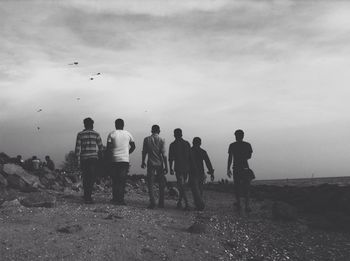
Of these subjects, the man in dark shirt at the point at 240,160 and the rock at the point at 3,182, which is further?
the rock at the point at 3,182

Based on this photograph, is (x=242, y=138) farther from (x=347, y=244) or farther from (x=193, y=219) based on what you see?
(x=347, y=244)

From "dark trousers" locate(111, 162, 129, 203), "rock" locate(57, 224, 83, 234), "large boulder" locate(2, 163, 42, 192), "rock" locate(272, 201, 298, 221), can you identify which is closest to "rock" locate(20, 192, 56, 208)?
"dark trousers" locate(111, 162, 129, 203)

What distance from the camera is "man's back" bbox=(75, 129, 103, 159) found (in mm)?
10664

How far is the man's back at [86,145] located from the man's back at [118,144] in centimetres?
42

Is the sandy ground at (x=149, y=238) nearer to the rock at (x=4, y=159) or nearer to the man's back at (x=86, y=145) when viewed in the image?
the man's back at (x=86, y=145)

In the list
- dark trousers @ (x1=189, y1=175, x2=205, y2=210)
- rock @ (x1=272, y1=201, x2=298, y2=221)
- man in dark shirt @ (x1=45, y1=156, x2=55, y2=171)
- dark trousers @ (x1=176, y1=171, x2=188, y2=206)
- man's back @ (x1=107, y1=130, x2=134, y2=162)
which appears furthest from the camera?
man in dark shirt @ (x1=45, y1=156, x2=55, y2=171)

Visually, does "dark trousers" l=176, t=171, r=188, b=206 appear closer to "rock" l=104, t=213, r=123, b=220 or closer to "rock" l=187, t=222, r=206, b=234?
"rock" l=104, t=213, r=123, b=220

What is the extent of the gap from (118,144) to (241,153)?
332 cm

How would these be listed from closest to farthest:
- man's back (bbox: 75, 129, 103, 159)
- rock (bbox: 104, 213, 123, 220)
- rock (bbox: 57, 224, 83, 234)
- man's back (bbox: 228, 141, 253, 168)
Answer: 1. rock (bbox: 57, 224, 83, 234)
2. rock (bbox: 104, 213, 123, 220)
3. man's back (bbox: 75, 129, 103, 159)
4. man's back (bbox: 228, 141, 253, 168)

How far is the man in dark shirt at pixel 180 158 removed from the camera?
1114cm

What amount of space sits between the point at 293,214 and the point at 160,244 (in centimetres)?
438

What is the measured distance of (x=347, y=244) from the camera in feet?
26.2

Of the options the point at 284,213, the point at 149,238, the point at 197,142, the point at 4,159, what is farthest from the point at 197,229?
the point at 4,159

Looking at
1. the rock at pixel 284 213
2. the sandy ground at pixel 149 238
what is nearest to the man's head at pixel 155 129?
the sandy ground at pixel 149 238
